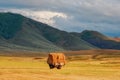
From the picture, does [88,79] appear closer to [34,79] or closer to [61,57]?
[34,79]

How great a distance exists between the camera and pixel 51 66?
95062 millimetres

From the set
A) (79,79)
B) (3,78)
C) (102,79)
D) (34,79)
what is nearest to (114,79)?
(102,79)

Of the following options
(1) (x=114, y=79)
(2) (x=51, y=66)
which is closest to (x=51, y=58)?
(2) (x=51, y=66)

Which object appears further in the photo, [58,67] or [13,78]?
[58,67]

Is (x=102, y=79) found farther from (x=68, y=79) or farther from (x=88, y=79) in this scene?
(x=68, y=79)

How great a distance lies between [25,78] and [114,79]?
46.5 ft

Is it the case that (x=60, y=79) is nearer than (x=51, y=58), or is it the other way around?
(x=60, y=79)

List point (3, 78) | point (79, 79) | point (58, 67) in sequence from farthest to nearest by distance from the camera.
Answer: point (58, 67)
point (79, 79)
point (3, 78)

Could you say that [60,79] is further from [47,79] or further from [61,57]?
[61,57]

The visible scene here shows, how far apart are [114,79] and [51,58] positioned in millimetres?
42733

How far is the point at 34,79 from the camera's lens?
48812mm

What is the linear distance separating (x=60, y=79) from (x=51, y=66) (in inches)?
1774

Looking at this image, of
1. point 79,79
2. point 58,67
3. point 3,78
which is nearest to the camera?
point 3,78

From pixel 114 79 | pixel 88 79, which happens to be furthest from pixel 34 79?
pixel 114 79
